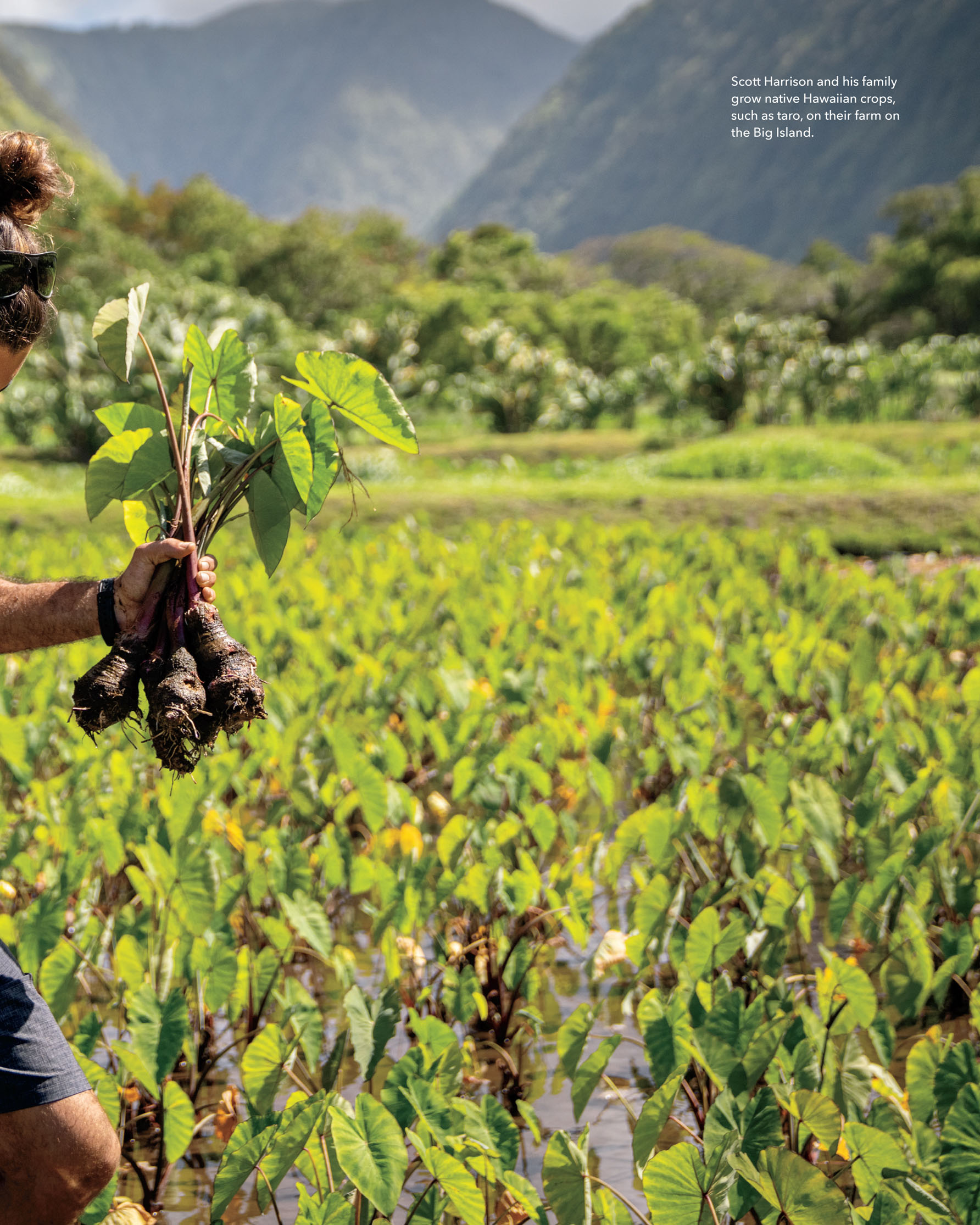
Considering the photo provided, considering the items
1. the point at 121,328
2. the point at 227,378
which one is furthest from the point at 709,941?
the point at 121,328

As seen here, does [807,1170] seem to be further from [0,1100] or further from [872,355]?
[872,355]

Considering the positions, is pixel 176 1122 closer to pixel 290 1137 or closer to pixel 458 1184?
pixel 290 1137

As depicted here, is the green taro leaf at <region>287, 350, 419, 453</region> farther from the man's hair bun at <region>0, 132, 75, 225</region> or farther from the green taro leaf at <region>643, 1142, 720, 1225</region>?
the green taro leaf at <region>643, 1142, 720, 1225</region>

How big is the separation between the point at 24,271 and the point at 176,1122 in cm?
120

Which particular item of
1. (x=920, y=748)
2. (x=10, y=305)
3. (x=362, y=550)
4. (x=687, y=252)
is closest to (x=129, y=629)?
(x=10, y=305)

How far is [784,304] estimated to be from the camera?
4262cm

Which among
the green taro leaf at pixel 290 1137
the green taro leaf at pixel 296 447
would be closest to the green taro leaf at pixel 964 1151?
the green taro leaf at pixel 290 1137

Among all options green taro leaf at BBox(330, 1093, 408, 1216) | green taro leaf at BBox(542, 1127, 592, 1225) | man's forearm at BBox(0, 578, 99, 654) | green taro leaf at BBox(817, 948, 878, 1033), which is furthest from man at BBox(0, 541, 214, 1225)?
green taro leaf at BBox(817, 948, 878, 1033)

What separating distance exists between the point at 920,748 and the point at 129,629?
2.35 meters

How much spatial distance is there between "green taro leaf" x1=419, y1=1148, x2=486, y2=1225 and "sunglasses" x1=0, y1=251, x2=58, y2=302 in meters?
1.19

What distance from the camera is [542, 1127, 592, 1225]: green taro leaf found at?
141 cm

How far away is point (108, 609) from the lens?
5.00ft

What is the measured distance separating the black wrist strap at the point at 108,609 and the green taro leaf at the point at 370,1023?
0.67 metres

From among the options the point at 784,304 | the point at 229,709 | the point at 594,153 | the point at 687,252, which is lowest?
the point at 229,709
